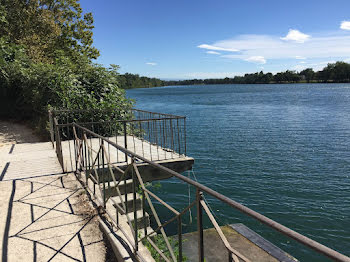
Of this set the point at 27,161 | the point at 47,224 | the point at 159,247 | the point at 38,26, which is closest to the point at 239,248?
the point at 159,247

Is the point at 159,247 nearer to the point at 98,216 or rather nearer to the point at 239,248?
the point at 98,216

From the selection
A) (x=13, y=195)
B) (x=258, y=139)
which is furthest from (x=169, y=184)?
(x=258, y=139)

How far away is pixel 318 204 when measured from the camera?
9.48 m

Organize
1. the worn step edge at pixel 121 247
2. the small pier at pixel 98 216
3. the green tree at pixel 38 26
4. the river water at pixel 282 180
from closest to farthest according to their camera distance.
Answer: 1. the small pier at pixel 98 216
2. the worn step edge at pixel 121 247
3. the river water at pixel 282 180
4. the green tree at pixel 38 26

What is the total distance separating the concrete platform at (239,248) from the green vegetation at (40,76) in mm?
6498

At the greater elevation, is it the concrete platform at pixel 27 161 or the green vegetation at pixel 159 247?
the concrete platform at pixel 27 161

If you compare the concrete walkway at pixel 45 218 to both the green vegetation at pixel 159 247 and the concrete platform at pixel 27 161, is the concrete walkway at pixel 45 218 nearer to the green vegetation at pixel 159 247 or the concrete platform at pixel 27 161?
the concrete platform at pixel 27 161

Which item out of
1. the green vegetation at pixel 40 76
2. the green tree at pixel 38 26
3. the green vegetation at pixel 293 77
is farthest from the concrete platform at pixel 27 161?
the green vegetation at pixel 293 77

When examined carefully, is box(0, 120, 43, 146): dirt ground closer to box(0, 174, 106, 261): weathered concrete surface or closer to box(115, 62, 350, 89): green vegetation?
box(0, 174, 106, 261): weathered concrete surface

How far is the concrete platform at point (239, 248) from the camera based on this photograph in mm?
5652

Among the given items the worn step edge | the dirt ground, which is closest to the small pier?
the worn step edge

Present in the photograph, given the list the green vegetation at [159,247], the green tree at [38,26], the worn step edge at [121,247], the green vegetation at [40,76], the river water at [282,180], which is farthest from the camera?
the green tree at [38,26]

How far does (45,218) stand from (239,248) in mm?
4205

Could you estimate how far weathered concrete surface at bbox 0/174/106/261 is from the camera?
3.20m
